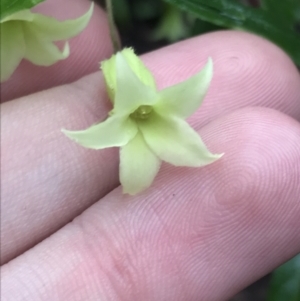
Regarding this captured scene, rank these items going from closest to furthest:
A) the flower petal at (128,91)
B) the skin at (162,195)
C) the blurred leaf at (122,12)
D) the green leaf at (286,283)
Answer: the flower petal at (128,91)
the skin at (162,195)
the green leaf at (286,283)
the blurred leaf at (122,12)

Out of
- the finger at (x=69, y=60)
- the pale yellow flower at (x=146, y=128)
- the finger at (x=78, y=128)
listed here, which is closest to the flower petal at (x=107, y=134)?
the pale yellow flower at (x=146, y=128)

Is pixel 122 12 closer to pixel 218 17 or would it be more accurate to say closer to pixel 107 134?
pixel 218 17

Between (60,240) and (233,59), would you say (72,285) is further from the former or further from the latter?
(233,59)

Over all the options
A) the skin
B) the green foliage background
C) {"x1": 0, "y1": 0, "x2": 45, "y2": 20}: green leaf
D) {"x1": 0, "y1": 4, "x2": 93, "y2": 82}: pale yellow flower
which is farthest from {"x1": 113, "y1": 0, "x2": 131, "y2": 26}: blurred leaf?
{"x1": 0, "y1": 0, "x2": 45, "y2": 20}: green leaf

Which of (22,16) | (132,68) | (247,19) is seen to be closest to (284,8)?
(247,19)

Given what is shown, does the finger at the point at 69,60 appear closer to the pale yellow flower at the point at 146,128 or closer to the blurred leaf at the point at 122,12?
the blurred leaf at the point at 122,12

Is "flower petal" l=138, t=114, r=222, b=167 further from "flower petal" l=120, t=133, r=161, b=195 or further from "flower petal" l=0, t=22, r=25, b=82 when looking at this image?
"flower petal" l=0, t=22, r=25, b=82

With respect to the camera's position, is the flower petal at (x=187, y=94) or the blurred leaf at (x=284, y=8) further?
the blurred leaf at (x=284, y=8)
